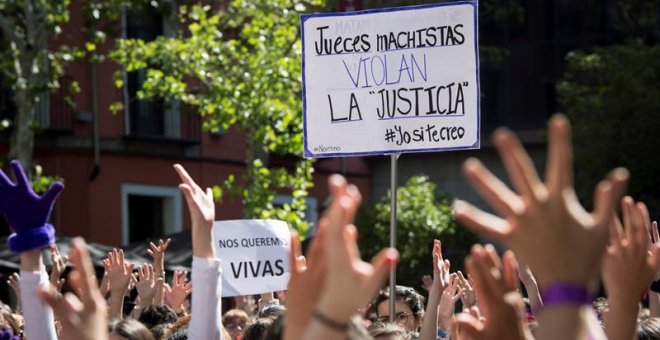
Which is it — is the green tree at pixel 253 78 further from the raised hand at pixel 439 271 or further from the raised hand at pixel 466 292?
the raised hand at pixel 439 271

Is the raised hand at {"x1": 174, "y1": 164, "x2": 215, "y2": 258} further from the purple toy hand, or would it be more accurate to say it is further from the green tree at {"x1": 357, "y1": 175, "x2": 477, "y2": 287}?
the green tree at {"x1": 357, "y1": 175, "x2": 477, "y2": 287}

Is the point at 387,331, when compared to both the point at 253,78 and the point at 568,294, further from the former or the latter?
the point at 253,78

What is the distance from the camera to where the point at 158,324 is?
6605 millimetres

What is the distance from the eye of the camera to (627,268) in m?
3.32

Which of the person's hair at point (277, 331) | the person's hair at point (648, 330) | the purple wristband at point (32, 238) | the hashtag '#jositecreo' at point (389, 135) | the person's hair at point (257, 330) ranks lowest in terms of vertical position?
the person's hair at point (648, 330)

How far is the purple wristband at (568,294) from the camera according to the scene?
8.60 ft

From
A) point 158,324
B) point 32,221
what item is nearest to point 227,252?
point 158,324

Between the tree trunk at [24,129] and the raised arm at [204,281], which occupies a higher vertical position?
the tree trunk at [24,129]

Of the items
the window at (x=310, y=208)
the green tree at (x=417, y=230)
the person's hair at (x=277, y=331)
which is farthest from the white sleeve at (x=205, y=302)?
the window at (x=310, y=208)

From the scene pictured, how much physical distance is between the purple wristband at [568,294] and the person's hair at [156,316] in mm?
4263

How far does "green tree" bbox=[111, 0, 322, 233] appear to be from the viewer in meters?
14.3

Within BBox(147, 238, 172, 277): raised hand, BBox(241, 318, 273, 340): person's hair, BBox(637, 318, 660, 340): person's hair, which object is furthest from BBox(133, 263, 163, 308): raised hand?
BBox(637, 318, 660, 340): person's hair

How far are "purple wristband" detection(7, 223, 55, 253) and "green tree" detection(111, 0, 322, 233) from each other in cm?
1030

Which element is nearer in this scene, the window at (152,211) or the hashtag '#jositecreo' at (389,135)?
the hashtag '#jositecreo' at (389,135)
